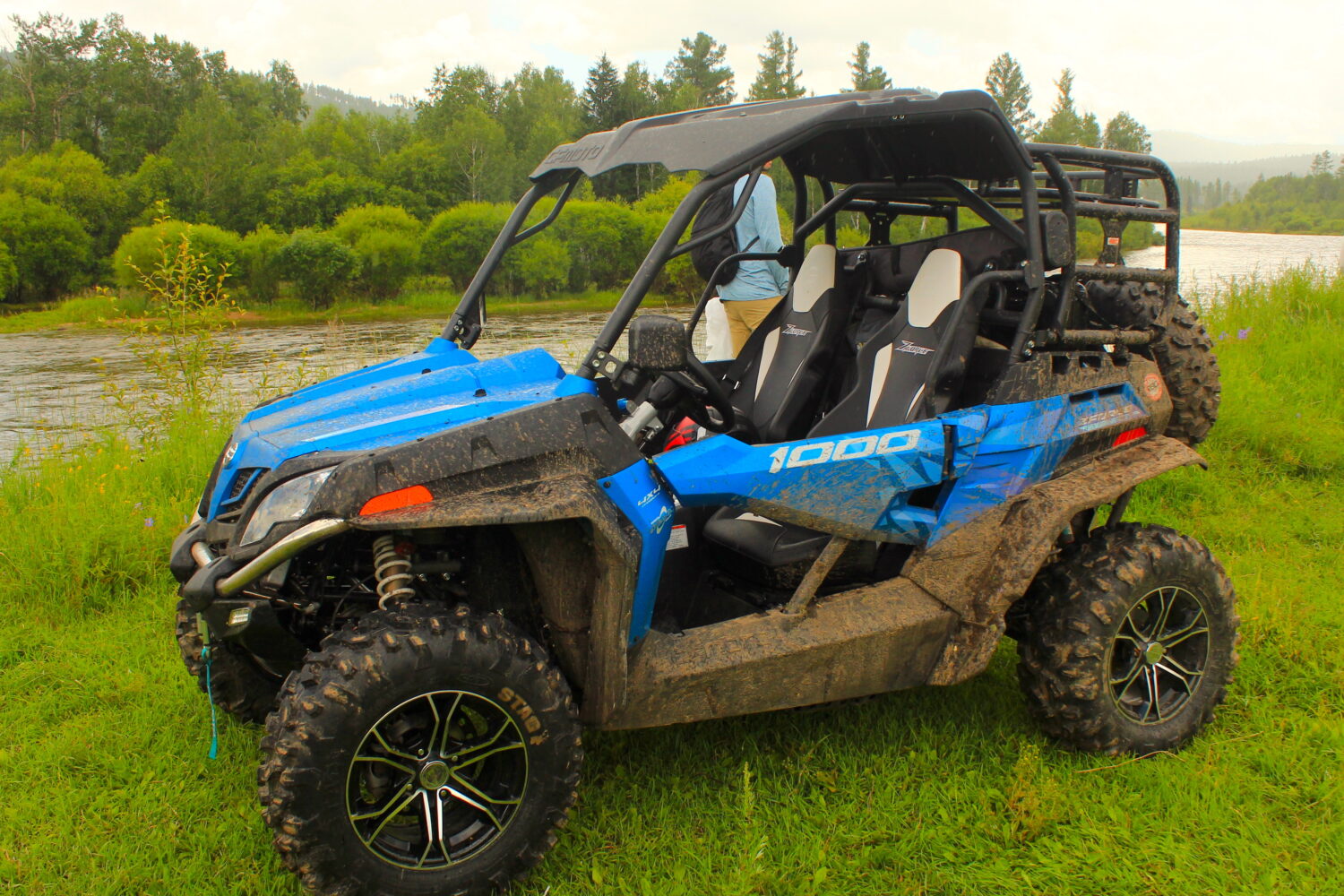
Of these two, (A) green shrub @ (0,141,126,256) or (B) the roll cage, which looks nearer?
(B) the roll cage

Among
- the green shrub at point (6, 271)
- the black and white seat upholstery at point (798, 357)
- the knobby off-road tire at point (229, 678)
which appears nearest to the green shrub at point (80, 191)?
the green shrub at point (6, 271)

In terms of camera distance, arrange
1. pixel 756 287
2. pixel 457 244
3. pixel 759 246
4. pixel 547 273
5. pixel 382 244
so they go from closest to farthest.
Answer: pixel 759 246 < pixel 756 287 < pixel 547 273 < pixel 382 244 < pixel 457 244

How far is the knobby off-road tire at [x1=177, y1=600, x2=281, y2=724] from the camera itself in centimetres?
319

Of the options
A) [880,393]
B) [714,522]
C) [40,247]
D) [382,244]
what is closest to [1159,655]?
[880,393]

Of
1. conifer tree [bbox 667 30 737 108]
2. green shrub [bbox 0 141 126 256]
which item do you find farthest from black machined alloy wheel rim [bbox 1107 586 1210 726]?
conifer tree [bbox 667 30 737 108]

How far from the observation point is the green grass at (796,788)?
→ 8.78 ft

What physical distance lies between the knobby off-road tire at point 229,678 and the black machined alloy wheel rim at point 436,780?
0.92 m

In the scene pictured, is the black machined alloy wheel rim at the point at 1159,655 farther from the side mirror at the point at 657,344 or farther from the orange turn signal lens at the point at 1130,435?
the side mirror at the point at 657,344

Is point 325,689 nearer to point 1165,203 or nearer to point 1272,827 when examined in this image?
point 1272,827

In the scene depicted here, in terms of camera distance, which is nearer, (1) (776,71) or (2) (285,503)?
(2) (285,503)

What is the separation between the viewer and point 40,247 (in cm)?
3488

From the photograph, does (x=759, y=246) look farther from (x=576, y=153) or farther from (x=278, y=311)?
(x=278, y=311)

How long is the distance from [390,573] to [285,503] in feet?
1.12

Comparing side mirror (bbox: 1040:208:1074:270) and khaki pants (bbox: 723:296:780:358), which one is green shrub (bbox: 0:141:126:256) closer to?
khaki pants (bbox: 723:296:780:358)
